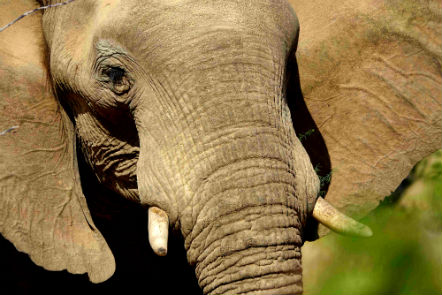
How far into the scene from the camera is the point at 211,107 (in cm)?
200

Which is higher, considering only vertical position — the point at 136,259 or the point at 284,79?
the point at 284,79

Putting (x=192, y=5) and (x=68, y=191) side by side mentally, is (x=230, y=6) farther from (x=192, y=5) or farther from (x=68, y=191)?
(x=68, y=191)

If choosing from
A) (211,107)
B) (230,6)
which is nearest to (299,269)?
(211,107)

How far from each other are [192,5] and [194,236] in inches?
31.7

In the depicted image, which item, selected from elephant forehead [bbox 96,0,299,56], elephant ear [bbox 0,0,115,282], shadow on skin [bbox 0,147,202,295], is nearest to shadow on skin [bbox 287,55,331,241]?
elephant forehead [bbox 96,0,299,56]

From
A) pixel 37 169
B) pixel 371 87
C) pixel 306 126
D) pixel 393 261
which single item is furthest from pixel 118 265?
pixel 393 261

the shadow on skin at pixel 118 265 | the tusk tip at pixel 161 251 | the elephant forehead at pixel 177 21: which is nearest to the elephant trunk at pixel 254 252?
the tusk tip at pixel 161 251

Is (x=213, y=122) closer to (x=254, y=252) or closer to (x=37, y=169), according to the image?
(x=254, y=252)

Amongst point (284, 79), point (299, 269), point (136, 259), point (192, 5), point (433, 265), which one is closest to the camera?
point (433, 265)

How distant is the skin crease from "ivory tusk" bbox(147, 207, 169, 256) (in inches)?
1.0

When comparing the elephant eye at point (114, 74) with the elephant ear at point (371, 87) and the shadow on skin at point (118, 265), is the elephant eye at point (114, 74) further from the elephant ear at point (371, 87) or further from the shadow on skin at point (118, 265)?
the elephant ear at point (371, 87)

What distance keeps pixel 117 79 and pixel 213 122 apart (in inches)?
20.1

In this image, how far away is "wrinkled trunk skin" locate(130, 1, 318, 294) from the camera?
187cm

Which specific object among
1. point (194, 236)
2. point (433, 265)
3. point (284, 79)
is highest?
point (433, 265)
